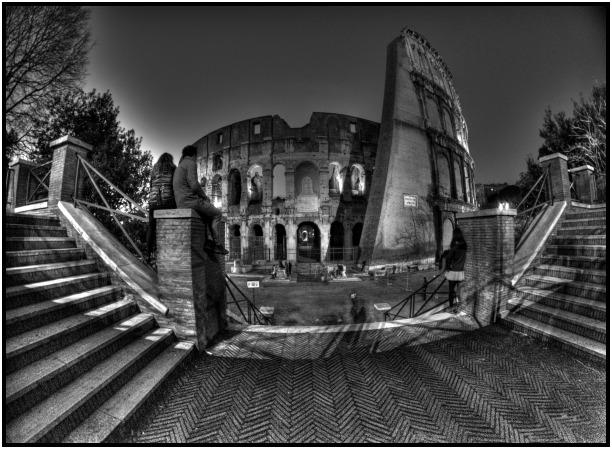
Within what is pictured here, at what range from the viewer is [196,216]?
3570 millimetres

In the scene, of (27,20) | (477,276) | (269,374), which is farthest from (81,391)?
(27,20)

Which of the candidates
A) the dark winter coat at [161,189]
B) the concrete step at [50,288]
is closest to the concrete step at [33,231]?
the concrete step at [50,288]

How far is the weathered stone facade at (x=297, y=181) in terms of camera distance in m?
19.6

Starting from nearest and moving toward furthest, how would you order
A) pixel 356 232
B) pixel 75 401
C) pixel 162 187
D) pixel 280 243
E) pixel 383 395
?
pixel 75 401 < pixel 383 395 < pixel 162 187 < pixel 356 232 < pixel 280 243

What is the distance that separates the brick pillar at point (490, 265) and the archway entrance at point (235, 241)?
18335 millimetres

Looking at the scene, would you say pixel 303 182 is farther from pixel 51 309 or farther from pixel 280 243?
pixel 51 309

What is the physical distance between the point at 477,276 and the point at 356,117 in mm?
19342

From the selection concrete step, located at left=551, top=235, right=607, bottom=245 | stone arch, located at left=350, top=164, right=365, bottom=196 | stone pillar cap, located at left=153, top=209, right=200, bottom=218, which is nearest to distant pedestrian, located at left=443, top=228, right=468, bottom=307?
concrete step, located at left=551, top=235, right=607, bottom=245

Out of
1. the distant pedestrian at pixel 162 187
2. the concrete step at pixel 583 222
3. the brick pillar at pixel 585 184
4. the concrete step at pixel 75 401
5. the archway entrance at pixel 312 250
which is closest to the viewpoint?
the concrete step at pixel 75 401

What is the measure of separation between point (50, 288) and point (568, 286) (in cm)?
842

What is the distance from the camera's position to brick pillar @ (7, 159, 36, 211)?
18.3 feet

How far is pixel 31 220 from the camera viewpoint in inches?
160

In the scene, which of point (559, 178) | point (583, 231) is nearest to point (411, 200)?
point (559, 178)

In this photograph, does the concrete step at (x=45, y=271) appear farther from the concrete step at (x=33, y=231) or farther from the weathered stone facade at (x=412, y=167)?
the weathered stone facade at (x=412, y=167)
